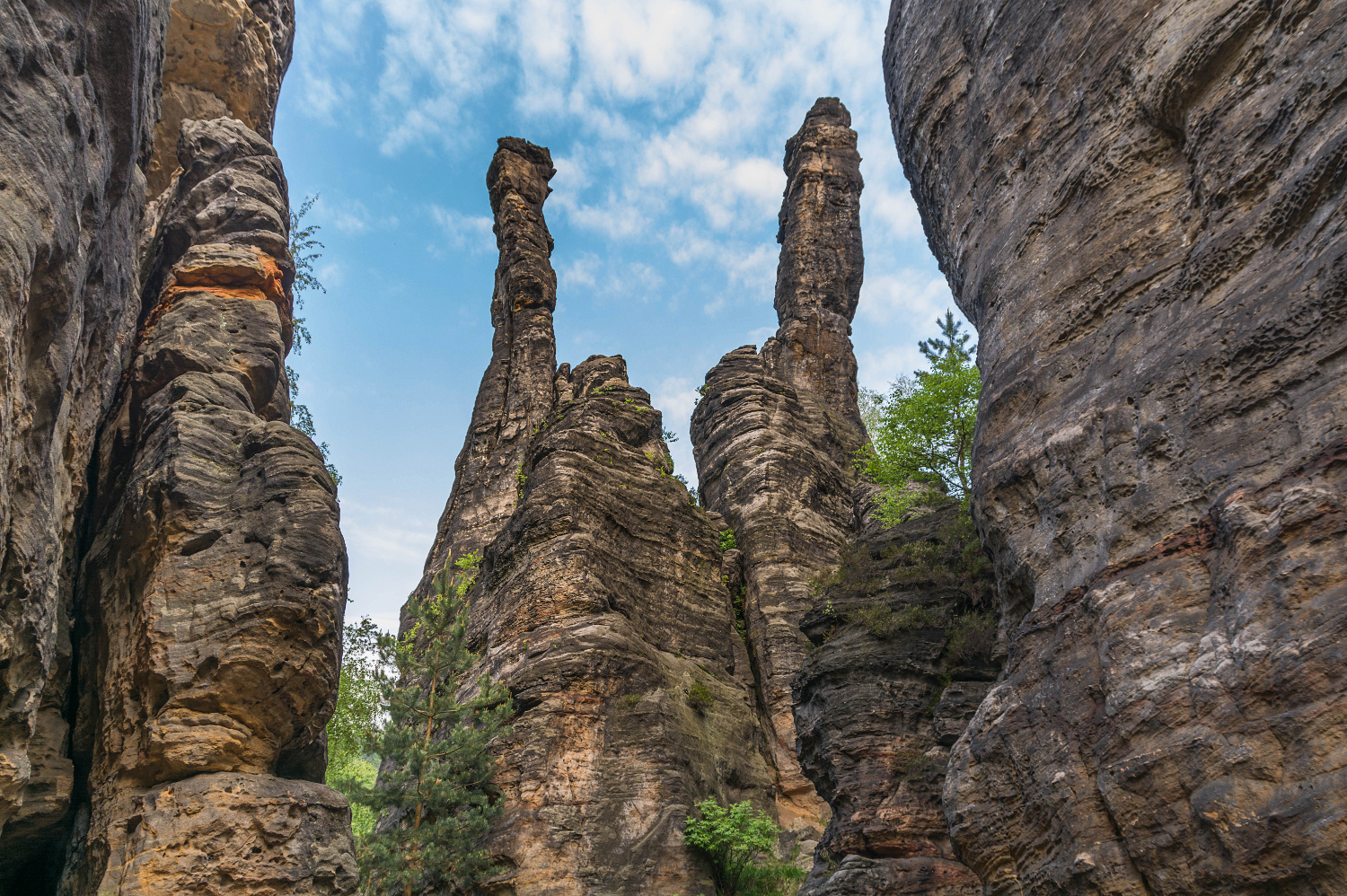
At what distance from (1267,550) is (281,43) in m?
29.1

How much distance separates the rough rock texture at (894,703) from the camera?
12469mm

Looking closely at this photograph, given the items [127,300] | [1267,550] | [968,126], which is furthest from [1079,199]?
[127,300]

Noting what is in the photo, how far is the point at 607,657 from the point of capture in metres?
19.7

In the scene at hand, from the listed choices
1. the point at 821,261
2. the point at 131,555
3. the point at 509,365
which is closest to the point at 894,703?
the point at 131,555

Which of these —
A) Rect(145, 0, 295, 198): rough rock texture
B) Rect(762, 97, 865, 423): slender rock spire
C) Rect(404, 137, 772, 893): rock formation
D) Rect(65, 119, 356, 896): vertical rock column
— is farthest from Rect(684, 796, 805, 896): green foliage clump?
Rect(762, 97, 865, 423): slender rock spire

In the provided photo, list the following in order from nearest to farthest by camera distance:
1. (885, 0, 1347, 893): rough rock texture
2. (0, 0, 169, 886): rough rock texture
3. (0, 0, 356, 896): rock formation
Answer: (885, 0, 1347, 893): rough rock texture < (0, 0, 169, 886): rough rock texture < (0, 0, 356, 896): rock formation

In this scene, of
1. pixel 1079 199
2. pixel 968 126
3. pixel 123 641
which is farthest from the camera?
pixel 968 126

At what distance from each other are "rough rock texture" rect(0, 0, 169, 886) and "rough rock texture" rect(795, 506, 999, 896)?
35.4 ft

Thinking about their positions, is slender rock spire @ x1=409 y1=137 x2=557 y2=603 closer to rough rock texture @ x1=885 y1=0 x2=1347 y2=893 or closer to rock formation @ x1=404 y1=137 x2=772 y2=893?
rock formation @ x1=404 y1=137 x2=772 y2=893

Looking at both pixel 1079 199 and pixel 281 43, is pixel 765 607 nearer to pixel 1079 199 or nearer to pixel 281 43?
pixel 1079 199

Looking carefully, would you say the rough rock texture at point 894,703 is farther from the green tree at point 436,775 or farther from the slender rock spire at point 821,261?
the slender rock spire at point 821,261

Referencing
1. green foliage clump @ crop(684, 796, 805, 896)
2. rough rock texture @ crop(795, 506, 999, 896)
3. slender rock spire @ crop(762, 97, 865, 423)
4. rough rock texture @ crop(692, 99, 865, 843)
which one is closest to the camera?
rough rock texture @ crop(795, 506, 999, 896)

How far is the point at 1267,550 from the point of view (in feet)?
24.0

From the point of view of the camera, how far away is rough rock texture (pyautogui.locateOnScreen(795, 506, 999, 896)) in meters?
12.5
